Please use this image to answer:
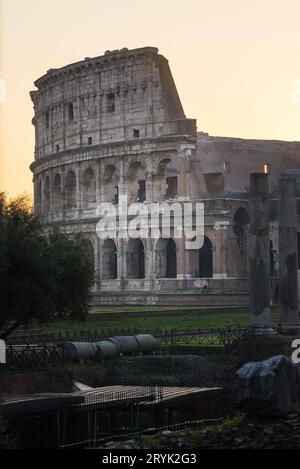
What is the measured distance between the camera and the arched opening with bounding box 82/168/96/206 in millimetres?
67688

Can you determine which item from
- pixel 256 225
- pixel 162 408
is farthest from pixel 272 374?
pixel 256 225

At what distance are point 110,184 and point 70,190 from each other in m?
4.42

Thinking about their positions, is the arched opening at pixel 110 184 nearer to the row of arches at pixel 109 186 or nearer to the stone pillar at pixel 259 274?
the row of arches at pixel 109 186

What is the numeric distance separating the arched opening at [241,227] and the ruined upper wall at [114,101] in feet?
19.6

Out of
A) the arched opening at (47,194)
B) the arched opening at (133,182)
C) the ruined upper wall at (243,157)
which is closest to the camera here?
the arched opening at (133,182)

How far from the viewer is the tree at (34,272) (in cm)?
2953

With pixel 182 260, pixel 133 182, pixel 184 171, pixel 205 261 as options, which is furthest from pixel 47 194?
pixel 182 260

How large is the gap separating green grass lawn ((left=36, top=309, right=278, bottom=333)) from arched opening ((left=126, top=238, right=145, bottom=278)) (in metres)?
17.2

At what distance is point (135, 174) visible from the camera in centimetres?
6556

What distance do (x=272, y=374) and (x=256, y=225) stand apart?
10.3 m

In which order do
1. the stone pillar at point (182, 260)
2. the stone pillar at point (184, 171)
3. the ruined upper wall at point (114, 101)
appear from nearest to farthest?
the stone pillar at point (182, 260)
the stone pillar at point (184, 171)
the ruined upper wall at point (114, 101)

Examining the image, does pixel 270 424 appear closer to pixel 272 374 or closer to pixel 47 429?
pixel 272 374

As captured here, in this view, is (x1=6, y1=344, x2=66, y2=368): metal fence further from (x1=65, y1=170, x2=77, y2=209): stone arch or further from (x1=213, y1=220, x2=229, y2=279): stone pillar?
(x1=65, y1=170, x2=77, y2=209): stone arch

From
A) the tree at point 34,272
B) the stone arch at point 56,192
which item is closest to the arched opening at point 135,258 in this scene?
the stone arch at point 56,192
